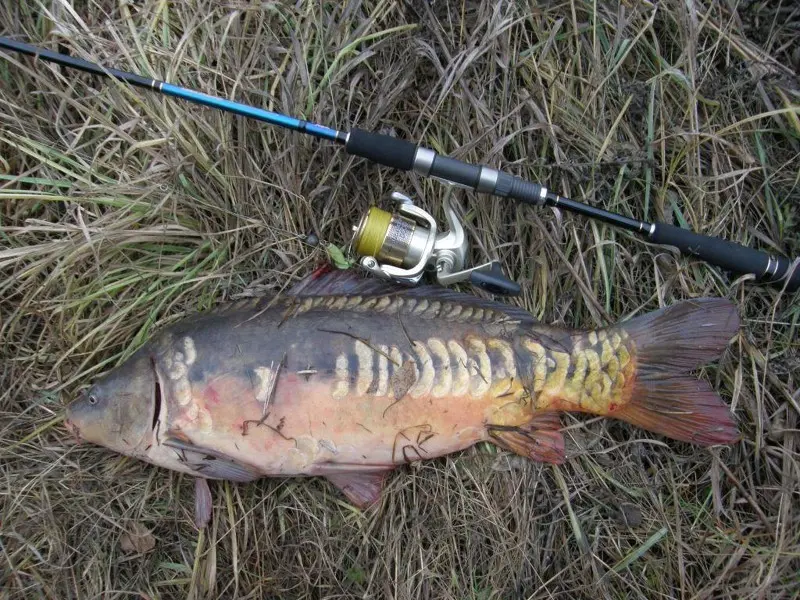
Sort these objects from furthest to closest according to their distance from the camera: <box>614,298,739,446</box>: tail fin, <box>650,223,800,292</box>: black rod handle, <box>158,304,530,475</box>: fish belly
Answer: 1. <box>650,223,800,292</box>: black rod handle
2. <box>614,298,739,446</box>: tail fin
3. <box>158,304,530,475</box>: fish belly

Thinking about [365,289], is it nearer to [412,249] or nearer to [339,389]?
[412,249]

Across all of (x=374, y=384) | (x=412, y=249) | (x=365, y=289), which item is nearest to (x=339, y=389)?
(x=374, y=384)

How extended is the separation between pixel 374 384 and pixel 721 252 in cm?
141

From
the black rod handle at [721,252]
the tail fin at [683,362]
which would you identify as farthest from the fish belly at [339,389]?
the black rod handle at [721,252]

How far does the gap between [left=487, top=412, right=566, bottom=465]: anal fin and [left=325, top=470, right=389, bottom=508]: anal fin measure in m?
0.46

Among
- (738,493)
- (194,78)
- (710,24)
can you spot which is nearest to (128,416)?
(194,78)

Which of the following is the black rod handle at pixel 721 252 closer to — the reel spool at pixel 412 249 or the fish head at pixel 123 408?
the reel spool at pixel 412 249

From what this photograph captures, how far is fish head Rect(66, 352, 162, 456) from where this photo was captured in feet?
6.81

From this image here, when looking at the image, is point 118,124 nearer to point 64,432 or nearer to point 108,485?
point 64,432

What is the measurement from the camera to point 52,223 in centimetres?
231

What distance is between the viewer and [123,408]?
2084 millimetres

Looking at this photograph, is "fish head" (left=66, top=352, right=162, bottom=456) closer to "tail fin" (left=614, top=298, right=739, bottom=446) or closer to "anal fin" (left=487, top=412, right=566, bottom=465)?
"anal fin" (left=487, top=412, right=566, bottom=465)

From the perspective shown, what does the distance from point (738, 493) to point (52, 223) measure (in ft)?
9.49

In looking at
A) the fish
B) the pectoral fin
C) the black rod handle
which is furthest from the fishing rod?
the pectoral fin
